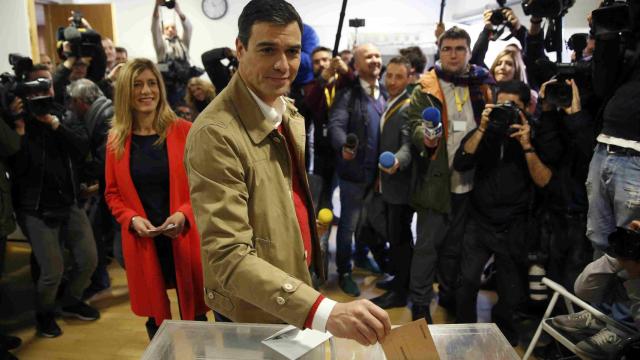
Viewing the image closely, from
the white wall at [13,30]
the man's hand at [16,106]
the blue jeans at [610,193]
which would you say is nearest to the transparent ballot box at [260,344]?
the blue jeans at [610,193]

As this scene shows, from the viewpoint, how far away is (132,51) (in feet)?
23.6

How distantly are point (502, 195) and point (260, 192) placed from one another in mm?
1780

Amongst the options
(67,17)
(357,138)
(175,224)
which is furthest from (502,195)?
(67,17)

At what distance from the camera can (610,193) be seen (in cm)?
196

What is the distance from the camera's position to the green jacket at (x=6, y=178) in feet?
7.95

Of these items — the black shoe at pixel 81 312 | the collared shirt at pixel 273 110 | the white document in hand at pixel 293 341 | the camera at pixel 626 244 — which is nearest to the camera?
the white document in hand at pixel 293 341

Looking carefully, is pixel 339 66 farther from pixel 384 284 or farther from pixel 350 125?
pixel 384 284

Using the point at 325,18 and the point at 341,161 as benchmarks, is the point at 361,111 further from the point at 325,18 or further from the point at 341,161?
the point at 325,18

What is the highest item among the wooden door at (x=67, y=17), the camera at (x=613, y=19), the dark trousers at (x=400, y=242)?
the wooden door at (x=67, y=17)

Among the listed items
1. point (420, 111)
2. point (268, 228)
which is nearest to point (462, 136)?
point (420, 111)

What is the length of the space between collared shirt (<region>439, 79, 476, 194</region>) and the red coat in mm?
1457

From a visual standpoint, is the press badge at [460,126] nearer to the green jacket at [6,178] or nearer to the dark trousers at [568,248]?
the dark trousers at [568,248]

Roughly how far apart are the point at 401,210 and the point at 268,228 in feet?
6.53

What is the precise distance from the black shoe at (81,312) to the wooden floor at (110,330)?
4cm
